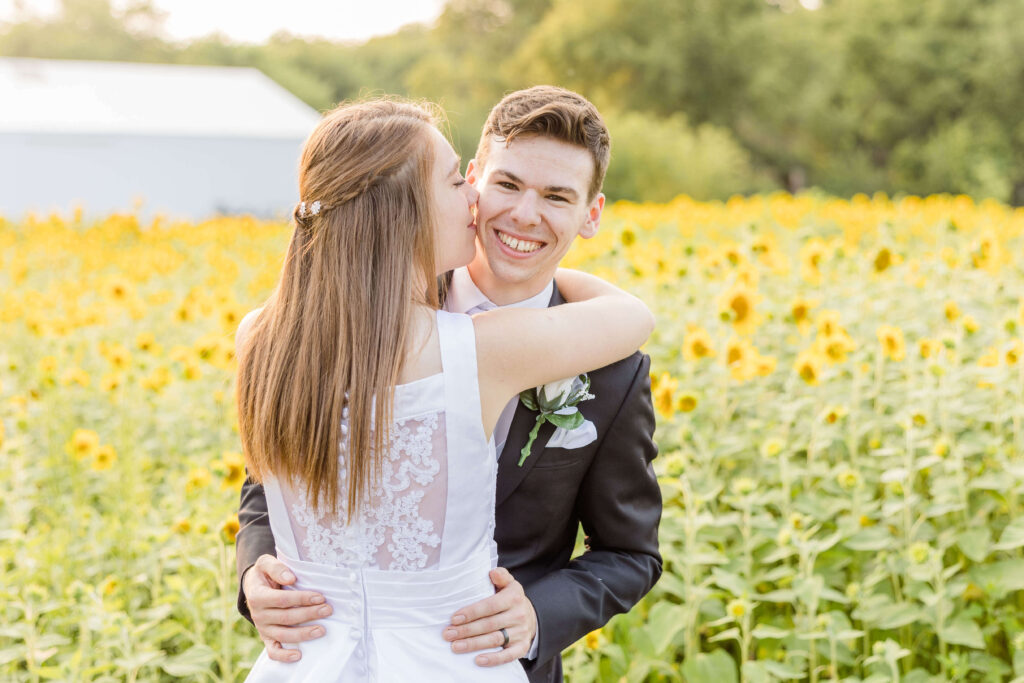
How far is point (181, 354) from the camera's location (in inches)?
125

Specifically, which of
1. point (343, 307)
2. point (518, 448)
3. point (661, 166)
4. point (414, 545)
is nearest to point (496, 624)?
point (414, 545)

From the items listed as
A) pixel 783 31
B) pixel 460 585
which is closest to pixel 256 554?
pixel 460 585

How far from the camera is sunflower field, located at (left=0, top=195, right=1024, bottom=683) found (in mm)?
2145

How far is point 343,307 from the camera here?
50.7 inches

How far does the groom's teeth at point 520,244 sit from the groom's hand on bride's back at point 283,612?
61 cm

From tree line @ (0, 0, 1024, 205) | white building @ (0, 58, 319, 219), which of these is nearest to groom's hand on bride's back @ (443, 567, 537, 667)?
white building @ (0, 58, 319, 219)

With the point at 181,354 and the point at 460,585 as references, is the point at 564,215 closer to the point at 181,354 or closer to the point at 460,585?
the point at 460,585

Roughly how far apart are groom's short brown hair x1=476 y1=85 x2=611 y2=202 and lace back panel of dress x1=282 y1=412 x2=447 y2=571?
1.82 feet

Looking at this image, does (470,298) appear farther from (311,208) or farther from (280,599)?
(280,599)

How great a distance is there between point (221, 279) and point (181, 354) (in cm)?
242

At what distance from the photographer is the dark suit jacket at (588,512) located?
58.6 inches

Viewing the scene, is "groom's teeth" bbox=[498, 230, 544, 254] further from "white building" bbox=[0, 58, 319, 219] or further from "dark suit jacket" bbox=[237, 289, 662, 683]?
"white building" bbox=[0, 58, 319, 219]

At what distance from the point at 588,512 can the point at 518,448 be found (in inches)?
7.2

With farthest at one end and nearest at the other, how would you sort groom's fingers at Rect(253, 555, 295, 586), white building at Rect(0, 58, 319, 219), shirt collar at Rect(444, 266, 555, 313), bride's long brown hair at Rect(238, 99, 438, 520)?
white building at Rect(0, 58, 319, 219) < shirt collar at Rect(444, 266, 555, 313) < groom's fingers at Rect(253, 555, 295, 586) < bride's long brown hair at Rect(238, 99, 438, 520)
